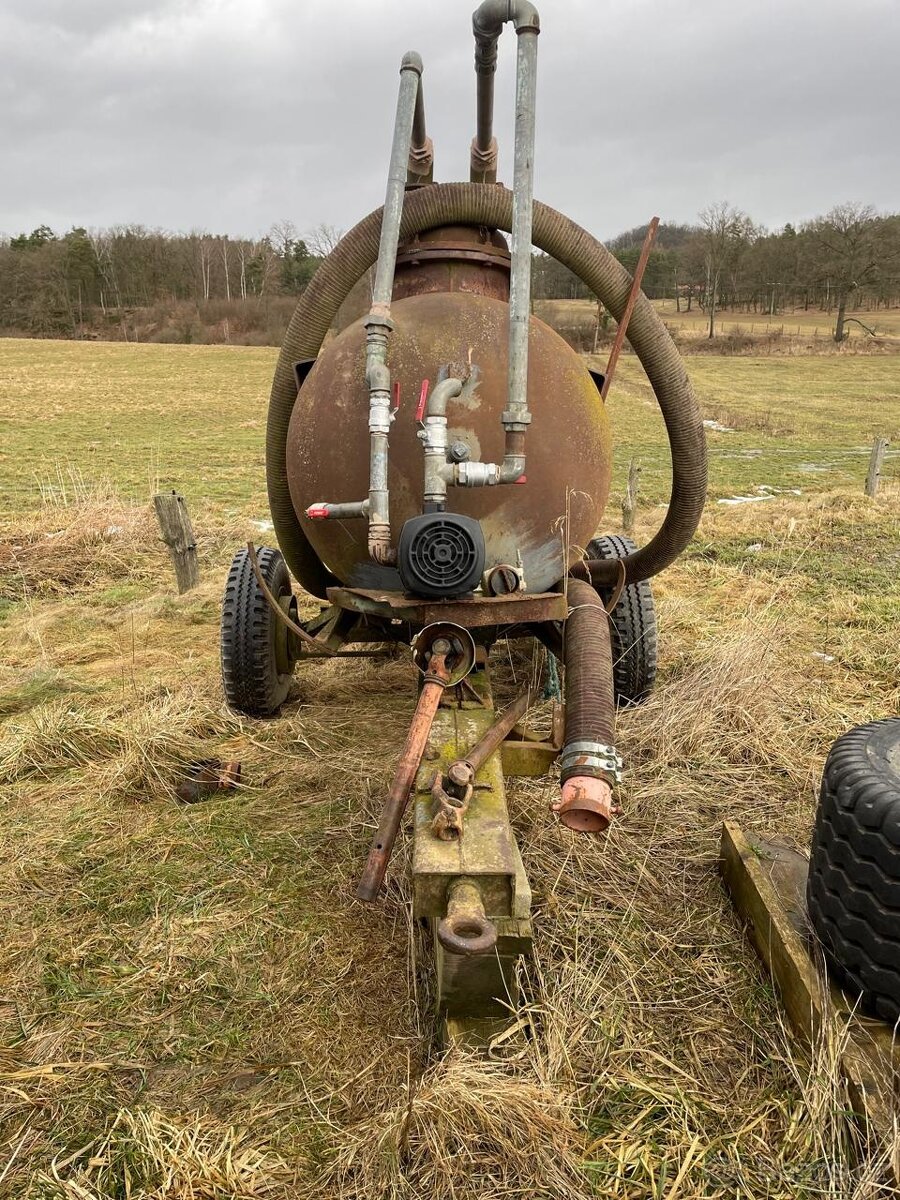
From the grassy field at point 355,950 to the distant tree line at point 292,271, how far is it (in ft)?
158

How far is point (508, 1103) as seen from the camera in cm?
182

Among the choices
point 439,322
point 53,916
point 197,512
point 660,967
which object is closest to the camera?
point 660,967

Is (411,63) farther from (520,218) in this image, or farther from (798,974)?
(798,974)

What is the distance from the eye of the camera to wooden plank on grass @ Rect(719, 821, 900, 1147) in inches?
71.2

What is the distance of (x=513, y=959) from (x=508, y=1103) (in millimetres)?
300

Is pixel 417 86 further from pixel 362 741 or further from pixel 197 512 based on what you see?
pixel 197 512

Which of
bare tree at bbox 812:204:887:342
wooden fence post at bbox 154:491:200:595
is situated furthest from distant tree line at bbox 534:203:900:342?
wooden fence post at bbox 154:491:200:595

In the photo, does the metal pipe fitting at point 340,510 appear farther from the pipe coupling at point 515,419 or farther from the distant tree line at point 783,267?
the distant tree line at point 783,267

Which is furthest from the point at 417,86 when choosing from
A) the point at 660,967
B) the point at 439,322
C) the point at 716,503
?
the point at 716,503

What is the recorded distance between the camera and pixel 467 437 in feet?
8.97

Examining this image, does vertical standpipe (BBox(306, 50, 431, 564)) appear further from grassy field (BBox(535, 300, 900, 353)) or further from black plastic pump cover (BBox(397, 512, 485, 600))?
grassy field (BBox(535, 300, 900, 353))

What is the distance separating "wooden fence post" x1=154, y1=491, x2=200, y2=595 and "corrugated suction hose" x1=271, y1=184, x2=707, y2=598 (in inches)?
120

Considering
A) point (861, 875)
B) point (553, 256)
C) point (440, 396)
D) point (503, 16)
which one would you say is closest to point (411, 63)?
point (503, 16)

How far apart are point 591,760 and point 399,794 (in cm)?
50
